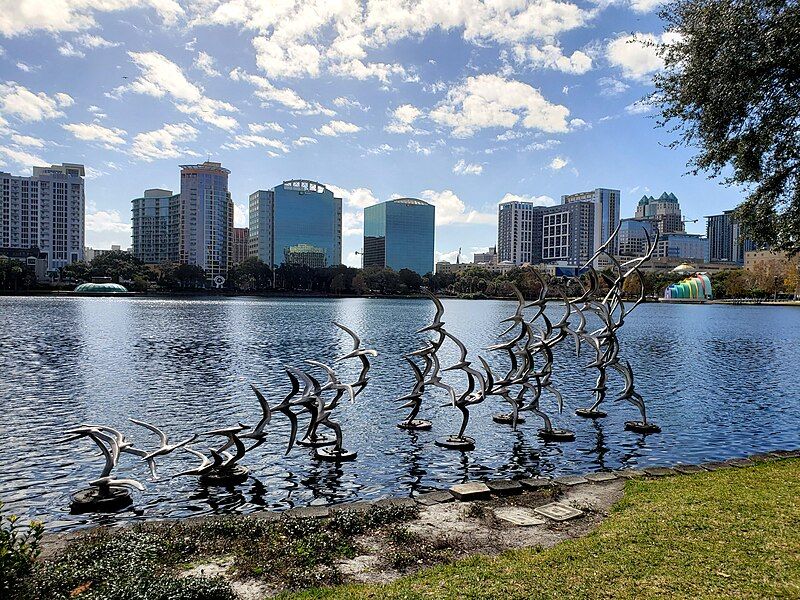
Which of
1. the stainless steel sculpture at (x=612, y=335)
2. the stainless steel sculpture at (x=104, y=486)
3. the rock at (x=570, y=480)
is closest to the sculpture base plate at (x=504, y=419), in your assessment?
the stainless steel sculpture at (x=612, y=335)

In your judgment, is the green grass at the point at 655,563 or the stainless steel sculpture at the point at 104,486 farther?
the stainless steel sculpture at the point at 104,486

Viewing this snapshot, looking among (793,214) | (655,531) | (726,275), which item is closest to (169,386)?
(655,531)

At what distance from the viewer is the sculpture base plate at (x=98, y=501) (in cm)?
1188

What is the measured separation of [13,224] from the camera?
626ft

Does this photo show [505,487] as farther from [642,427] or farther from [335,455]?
[642,427]

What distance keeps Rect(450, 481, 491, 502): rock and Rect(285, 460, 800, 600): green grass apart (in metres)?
2.58

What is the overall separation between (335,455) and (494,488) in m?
5.38

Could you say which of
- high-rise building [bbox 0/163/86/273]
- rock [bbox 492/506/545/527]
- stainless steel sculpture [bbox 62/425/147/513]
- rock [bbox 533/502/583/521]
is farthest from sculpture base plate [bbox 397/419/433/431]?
high-rise building [bbox 0/163/86/273]

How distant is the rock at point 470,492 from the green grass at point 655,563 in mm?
2575

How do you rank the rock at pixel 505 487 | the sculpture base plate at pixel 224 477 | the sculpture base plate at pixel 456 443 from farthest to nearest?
1. the sculpture base plate at pixel 456 443
2. the sculpture base plate at pixel 224 477
3. the rock at pixel 505 487

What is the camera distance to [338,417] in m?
20.5

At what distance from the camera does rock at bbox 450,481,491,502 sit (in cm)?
1133

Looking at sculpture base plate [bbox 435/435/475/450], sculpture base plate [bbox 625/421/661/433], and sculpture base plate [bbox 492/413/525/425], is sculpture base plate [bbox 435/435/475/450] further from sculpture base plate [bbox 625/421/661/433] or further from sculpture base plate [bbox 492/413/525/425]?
sculpture base plate [bbox 625/421/661/433]

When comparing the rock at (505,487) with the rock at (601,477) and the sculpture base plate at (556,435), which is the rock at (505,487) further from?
the sculpture base plate at (556,435)
